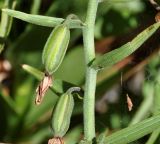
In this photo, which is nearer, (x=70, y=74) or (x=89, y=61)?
(x=89, y=61)

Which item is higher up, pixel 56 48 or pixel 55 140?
pixel 56 48

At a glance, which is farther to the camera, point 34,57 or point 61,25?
point 34,57

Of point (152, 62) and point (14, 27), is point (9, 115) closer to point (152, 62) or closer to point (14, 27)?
point (14, 27)

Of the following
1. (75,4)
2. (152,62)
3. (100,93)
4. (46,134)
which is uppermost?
(75,4)

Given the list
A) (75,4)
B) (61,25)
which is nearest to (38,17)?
(61,25)

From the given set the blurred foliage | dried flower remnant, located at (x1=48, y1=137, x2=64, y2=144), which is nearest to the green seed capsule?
dried flower remnant, located at (x1=48, y1=137, x2=64, y2=144)

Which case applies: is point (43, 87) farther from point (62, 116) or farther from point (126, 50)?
point (126, 50)

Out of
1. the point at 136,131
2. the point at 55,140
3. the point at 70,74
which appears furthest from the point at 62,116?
the point at 70,74
